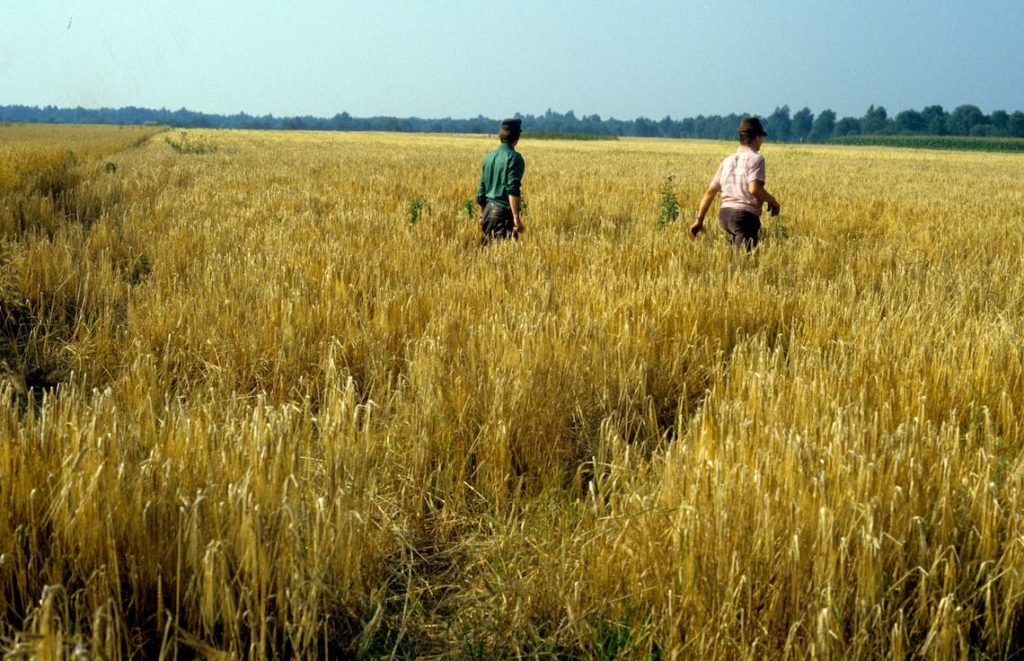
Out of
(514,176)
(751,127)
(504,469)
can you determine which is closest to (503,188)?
(514,176)

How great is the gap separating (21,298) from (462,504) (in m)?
4.44

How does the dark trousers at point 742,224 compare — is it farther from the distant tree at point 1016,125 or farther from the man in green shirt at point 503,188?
the distant tree at point 1016,125

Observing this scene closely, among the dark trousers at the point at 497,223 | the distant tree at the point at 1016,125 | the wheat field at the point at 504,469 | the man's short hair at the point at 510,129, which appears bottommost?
the wheat field at the point at 504,469

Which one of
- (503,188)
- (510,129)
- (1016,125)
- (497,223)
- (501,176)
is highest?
(1016,125)

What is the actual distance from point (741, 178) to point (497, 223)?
8.50 ft

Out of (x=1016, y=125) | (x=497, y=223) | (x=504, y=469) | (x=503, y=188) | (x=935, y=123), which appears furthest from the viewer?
(x=935, y=123)

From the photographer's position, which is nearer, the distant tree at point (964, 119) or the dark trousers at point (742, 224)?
the dark trousers at point (742, 224)

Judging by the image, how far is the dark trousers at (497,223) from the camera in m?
8.91

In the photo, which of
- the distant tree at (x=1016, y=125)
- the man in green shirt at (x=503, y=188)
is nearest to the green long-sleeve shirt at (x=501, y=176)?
the man in green shirt at (x=503, y=188)

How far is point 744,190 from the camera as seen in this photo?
8547 mm

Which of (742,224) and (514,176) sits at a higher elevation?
(514,176)

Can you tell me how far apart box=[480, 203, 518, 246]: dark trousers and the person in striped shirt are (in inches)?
76.4

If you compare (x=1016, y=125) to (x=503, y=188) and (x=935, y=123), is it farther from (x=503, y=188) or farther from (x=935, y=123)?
(x=503, y=188)

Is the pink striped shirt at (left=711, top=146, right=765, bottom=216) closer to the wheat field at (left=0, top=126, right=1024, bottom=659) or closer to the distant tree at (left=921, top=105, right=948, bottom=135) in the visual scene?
the wheat field at (left=0, top=126, right=1024, bottom=659)
